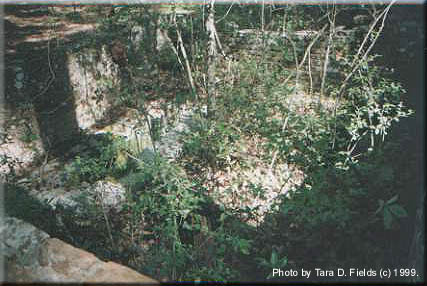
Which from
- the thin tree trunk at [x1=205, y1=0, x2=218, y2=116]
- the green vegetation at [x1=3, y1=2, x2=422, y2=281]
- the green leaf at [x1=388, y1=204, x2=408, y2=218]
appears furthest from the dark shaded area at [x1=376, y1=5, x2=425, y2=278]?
the thin tree trunk at [x1=205, y1=0, x2=218, y2=116]

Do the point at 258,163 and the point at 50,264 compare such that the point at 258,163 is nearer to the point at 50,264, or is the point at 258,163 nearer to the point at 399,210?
the point at 399,210

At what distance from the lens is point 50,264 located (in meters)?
1.64

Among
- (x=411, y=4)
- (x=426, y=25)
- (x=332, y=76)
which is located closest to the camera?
(x=426, y=25)

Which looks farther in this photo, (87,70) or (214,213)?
(87,70)

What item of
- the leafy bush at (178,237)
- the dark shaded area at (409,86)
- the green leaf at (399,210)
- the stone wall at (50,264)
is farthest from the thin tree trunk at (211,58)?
the stone wall at (50,264)

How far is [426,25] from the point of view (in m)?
4.34

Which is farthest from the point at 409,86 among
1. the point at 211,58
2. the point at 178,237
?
the point at 178,237

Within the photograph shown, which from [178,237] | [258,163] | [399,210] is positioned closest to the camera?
[399,210]

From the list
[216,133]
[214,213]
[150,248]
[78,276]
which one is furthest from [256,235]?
A: [78,276]

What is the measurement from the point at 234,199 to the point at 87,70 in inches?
136

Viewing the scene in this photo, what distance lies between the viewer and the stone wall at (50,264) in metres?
1.49

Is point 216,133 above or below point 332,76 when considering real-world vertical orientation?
below

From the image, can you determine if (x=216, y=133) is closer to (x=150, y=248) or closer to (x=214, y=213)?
(x=214, y=213)

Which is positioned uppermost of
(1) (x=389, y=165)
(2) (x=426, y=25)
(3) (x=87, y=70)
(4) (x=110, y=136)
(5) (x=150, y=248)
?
(2) (x=426, y=25)
